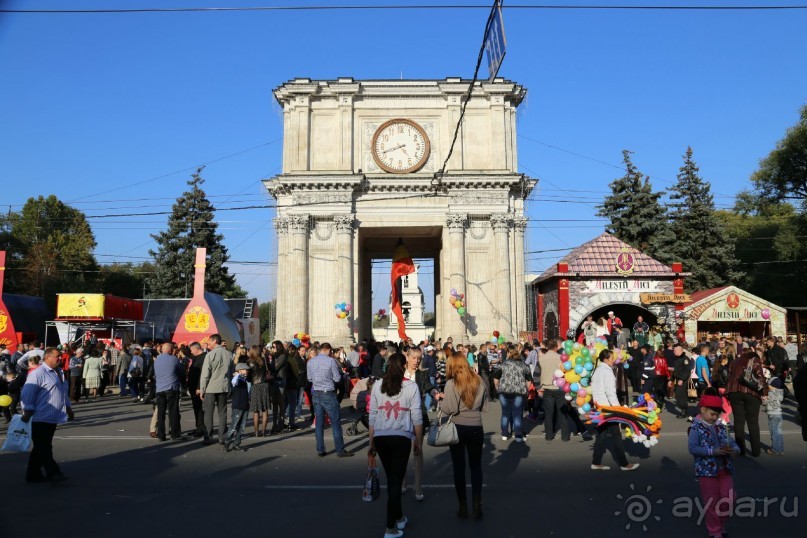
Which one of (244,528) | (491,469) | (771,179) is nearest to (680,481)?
(491,469)

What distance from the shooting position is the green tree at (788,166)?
153 feet

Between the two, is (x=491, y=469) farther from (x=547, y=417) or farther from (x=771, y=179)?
(x=771, y=179)

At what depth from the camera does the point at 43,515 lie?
754cm

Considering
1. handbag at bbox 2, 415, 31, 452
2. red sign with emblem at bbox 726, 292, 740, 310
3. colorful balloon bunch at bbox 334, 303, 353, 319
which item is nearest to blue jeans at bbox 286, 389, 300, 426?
handbag at bbox 2, 415, 31, 452

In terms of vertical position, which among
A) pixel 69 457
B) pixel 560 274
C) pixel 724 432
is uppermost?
pixel 560 274

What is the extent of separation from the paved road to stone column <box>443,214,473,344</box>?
22.5 m

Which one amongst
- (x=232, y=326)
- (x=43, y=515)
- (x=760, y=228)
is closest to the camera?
(x=43, y=515)

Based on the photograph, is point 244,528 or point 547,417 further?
point 547,417

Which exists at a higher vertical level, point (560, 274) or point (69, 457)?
point (560, 274)

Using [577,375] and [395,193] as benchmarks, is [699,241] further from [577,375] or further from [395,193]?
[577,375]

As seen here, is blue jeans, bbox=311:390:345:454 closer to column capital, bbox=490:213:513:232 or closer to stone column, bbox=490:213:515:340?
stone column, bbox=490:213:515:340

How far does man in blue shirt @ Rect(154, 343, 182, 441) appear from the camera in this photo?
13.1m

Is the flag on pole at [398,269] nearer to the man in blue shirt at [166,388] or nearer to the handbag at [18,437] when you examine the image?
the man in blue shirt at [166,388]

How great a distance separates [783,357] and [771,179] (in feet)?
117
